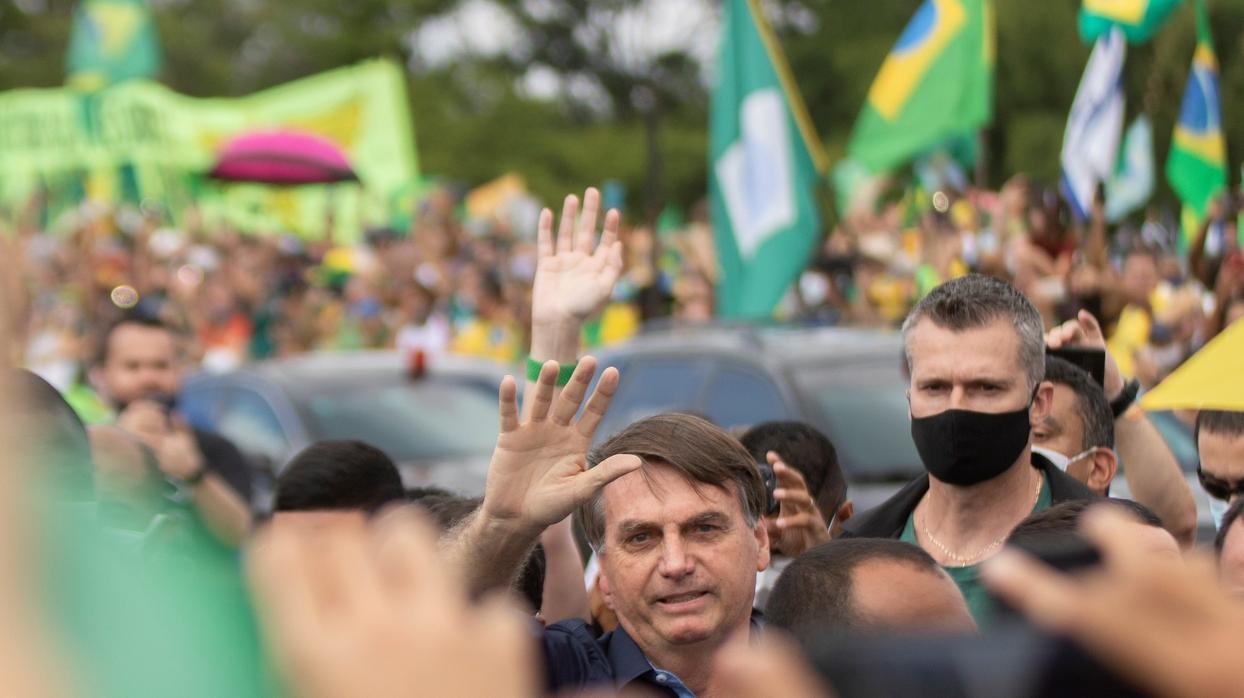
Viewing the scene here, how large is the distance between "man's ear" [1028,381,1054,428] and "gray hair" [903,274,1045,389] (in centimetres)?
5

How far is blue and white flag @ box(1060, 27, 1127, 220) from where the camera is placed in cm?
809

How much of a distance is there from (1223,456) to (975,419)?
88cm

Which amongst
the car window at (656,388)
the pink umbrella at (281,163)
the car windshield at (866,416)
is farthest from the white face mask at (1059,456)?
the pink umbrella at (281,163)

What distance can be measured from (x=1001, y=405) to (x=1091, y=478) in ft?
2.05

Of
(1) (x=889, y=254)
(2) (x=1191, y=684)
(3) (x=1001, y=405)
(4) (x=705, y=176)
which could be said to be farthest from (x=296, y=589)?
(4) (x=705, y=176)

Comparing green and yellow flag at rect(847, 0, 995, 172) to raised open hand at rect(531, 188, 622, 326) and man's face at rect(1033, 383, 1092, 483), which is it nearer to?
man's face at rect(1033, 383, 1092, 483)

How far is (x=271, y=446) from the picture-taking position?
959cm

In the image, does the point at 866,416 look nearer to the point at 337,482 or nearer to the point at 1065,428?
the point at 1065,428

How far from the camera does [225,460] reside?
6828 millimetres

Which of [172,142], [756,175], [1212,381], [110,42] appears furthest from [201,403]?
[110,42]

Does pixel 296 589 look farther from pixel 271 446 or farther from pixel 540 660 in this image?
pixel 271 446

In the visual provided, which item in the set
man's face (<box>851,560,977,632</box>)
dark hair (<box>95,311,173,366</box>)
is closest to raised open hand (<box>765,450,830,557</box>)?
man's face (<box>851,560,977,632</box>)

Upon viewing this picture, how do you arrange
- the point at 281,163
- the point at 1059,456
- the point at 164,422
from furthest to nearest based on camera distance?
the point at 281,163 → the point at 164,422 → the point at 1059,456

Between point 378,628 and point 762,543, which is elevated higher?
point 378,628
